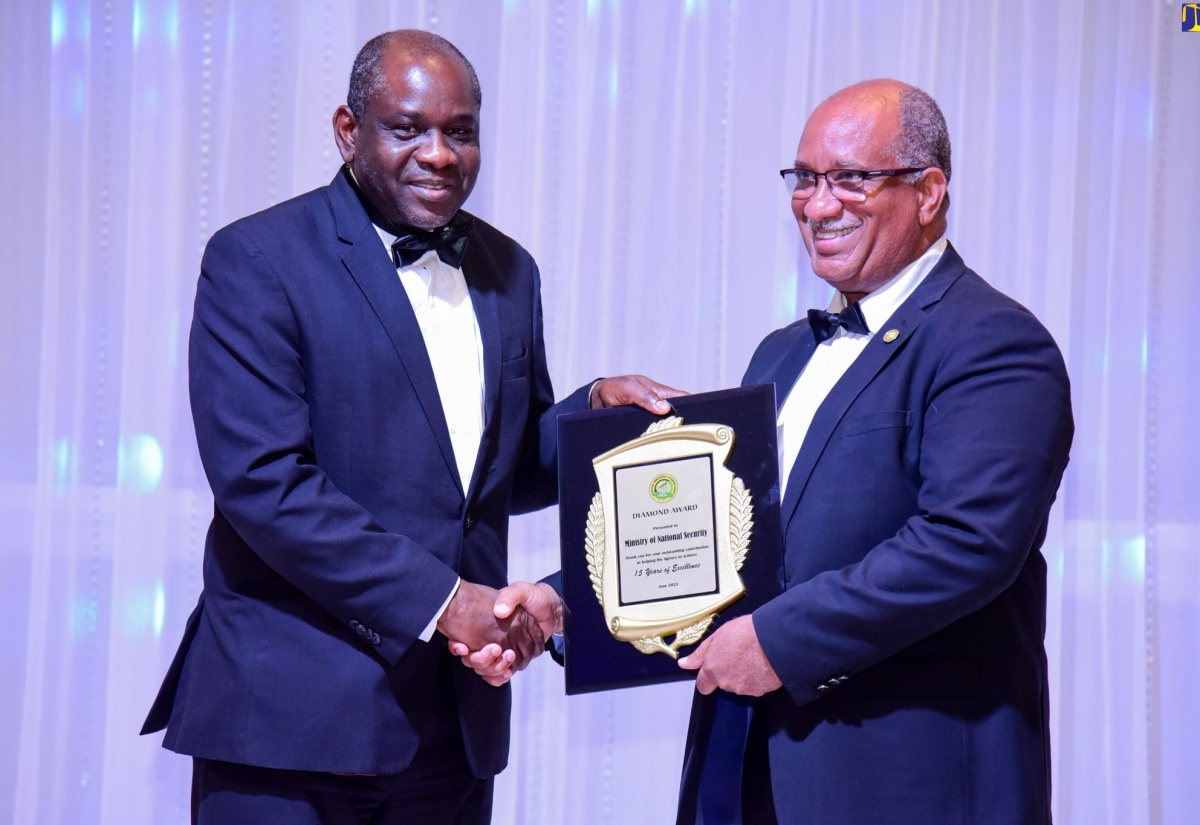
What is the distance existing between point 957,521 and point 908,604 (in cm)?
15

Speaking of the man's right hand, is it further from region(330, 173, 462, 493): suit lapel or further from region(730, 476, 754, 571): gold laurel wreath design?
region(730, 476, 754, 571): gold laurel wreath design

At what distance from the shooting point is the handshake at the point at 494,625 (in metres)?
2.25

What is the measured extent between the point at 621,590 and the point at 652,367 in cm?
151

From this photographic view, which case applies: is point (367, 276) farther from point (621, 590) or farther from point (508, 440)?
point (621, 590)

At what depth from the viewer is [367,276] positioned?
2.34 metres

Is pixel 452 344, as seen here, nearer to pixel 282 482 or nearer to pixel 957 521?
pixel 282 482

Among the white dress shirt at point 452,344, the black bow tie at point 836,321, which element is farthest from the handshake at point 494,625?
the black bow tie at point 836,321

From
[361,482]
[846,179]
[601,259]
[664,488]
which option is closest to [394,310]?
[361,482]

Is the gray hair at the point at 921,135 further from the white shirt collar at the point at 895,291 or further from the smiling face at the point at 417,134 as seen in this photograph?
the smiling face at the point at 417,134

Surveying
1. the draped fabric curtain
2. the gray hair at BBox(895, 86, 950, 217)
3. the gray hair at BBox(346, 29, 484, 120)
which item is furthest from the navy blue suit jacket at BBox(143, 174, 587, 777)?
the draped fabric curtain

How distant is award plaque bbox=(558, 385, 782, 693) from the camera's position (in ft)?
7.32

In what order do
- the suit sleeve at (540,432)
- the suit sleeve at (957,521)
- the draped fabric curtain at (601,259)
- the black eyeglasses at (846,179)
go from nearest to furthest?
1. the suit sleeve at (957,521)
2. the black eyeglasses at (846,179)
3. the suit sleeve at (540,432)
4. the draped fabric curtain at (601,259)

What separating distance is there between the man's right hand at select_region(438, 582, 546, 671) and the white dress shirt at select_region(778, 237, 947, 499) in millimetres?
552

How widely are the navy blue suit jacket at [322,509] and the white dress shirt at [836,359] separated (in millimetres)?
536
